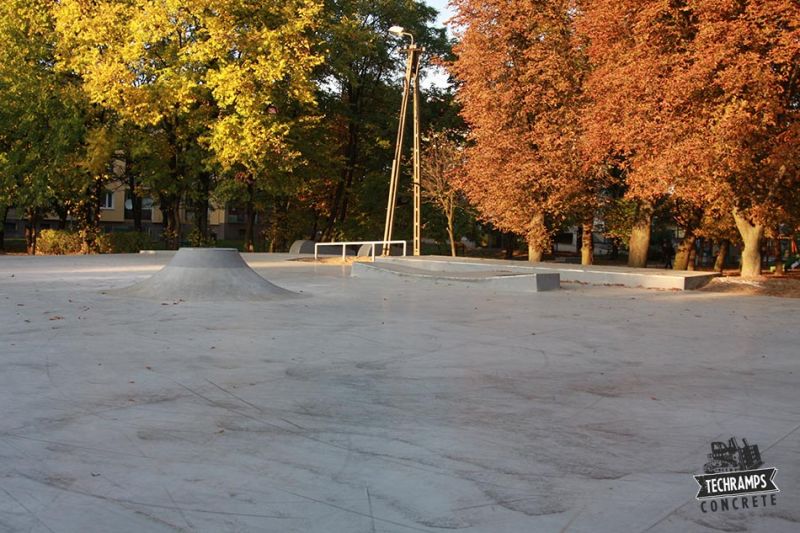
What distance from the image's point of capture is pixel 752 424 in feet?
18.2

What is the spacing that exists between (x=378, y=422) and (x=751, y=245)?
20.6 m

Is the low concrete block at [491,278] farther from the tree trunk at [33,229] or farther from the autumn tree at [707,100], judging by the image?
the tree trunk at [33,229]

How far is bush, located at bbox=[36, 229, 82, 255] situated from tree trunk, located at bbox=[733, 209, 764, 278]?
2660 cm

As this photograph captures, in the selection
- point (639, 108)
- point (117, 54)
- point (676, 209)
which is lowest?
point (676, 209)

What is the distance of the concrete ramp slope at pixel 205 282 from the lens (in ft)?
46.5

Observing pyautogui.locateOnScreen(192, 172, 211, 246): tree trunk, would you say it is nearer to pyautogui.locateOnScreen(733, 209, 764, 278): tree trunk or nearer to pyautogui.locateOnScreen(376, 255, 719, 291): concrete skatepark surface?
pyautogui.locateOnScreen(376, 255, 719, 291): concrete skatepark surface

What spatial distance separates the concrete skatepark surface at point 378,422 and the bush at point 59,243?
76.6 feet

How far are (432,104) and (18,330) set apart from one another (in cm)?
3884

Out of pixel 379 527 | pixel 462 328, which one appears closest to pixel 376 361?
pixel 462 328

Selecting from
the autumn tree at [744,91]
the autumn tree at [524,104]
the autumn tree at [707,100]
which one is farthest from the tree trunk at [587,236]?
the autumn tree at [744,91]

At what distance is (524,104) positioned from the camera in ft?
91.2

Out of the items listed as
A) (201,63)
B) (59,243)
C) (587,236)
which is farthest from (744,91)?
(59,243)

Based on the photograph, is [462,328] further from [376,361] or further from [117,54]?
[117,54]

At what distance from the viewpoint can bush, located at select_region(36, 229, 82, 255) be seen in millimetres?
33219
